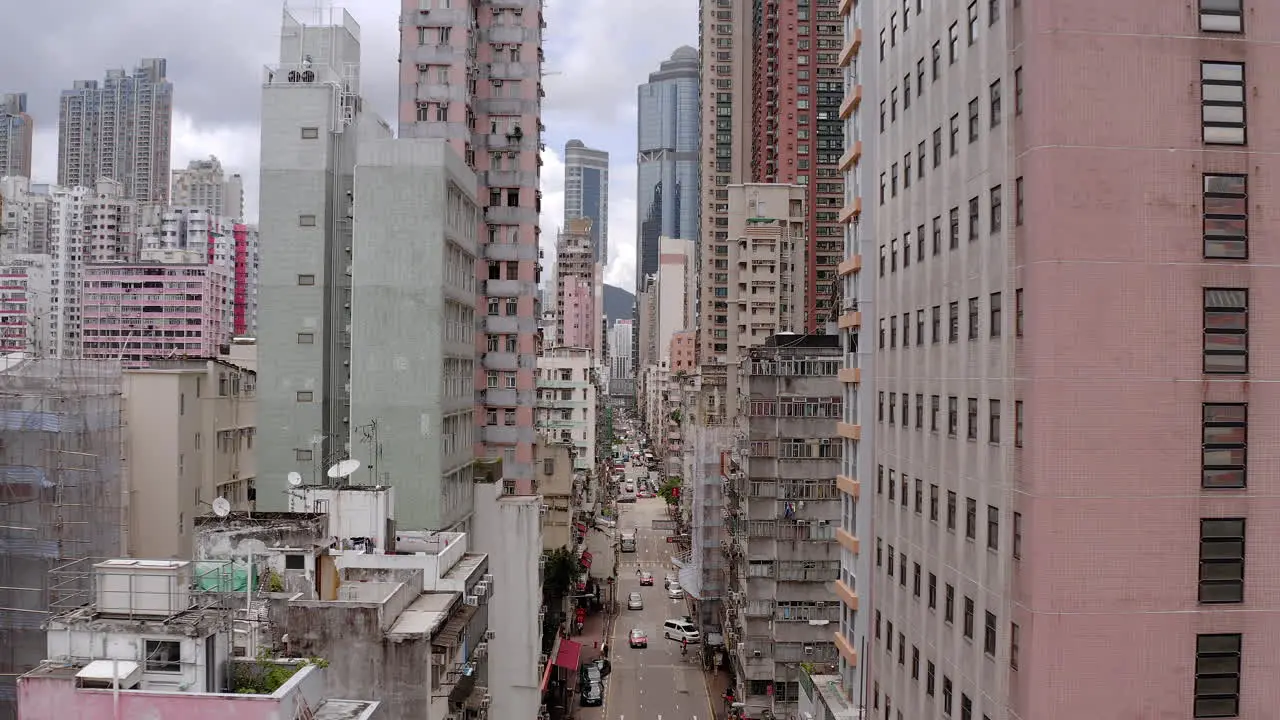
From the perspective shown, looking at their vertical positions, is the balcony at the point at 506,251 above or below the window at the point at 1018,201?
above

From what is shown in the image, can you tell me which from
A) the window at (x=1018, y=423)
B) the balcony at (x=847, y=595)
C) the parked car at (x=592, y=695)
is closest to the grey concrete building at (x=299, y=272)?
the balcony at (x=847, y=595)

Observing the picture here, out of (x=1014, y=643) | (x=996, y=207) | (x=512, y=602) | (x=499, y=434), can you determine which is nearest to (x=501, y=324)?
(x=499, y=434)

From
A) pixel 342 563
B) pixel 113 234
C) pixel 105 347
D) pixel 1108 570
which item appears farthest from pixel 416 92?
pixel 113 234

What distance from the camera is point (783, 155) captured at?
110 metres

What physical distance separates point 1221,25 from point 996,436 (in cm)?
893

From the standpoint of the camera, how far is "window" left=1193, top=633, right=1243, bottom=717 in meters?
20.1

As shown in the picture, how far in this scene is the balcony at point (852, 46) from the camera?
1385 inches

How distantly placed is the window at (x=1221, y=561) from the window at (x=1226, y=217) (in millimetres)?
5073

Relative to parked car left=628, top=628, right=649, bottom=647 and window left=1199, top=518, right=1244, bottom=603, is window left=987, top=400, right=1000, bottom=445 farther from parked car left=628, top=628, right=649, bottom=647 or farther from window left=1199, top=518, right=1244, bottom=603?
parked car left=628, top=628, right=649, bottom=647

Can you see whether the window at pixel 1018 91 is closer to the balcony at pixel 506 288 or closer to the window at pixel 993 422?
the window at pixel 993 422

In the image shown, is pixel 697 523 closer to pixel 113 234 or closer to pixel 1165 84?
pixel 1165 84

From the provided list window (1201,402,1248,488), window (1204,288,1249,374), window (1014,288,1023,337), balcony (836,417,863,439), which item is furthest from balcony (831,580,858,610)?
window (1204,288,1249,374)

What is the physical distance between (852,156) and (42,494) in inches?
1035

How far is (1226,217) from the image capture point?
65.7 feet
